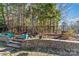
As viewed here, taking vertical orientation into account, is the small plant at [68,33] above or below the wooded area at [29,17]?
below

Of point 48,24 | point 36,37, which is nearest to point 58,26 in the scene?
point 48,24

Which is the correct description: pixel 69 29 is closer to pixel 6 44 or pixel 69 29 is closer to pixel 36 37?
pixel 36 37

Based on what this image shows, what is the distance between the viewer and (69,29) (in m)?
1.45

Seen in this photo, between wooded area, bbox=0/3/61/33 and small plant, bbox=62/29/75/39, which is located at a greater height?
wooded area, bbox=0/3/61/33

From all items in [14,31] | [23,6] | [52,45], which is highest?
[23,6]

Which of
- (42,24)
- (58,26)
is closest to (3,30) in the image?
(42,24)

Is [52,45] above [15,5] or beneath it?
beneath

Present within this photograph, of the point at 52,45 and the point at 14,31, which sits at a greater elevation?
the point at 14,31

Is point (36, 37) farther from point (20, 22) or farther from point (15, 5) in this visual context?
point (15, 5)

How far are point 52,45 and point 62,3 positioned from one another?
1.04 ft

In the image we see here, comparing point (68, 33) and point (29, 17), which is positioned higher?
point (29, 17)

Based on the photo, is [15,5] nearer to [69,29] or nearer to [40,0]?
[40,0]

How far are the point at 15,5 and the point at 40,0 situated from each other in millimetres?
189

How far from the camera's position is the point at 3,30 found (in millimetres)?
1461
